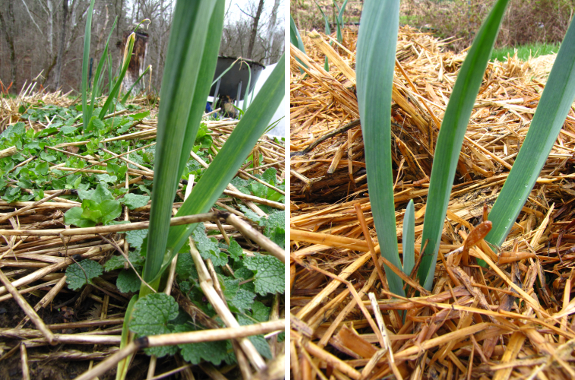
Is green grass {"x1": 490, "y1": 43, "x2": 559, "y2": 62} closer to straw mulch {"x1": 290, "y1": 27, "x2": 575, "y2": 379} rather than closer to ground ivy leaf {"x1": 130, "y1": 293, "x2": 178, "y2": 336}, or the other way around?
straw mulch {"x1": 290, "y1": 27, "x2": 575, "y2": 379}

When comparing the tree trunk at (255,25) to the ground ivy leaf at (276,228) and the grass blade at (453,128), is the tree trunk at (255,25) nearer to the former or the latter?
the ground ivy leaf at (276,228)

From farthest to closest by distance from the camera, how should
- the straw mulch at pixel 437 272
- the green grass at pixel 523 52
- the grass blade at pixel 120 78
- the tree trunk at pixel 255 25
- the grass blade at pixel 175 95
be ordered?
the tree trunk at pixel 255 25, the green grass at pixel 523 52, the grass blade at pixel 120 78, the straw mulch at pixel 437 272, the grass blade at pixel 175 95

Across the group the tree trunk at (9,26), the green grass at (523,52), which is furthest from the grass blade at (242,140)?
the tree trunk at (9,26)

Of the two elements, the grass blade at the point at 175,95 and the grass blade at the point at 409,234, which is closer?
the grass blade at the point at 175,95

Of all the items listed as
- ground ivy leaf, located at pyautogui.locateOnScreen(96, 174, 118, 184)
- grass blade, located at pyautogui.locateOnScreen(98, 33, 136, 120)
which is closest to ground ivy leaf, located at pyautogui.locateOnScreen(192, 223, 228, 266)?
ground ivy leaf, located at pyautogui.locateOnScreen(96, 174, 118, 184)

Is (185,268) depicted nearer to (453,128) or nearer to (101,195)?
(101,195)

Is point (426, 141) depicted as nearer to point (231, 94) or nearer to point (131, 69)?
point (231, 94)
